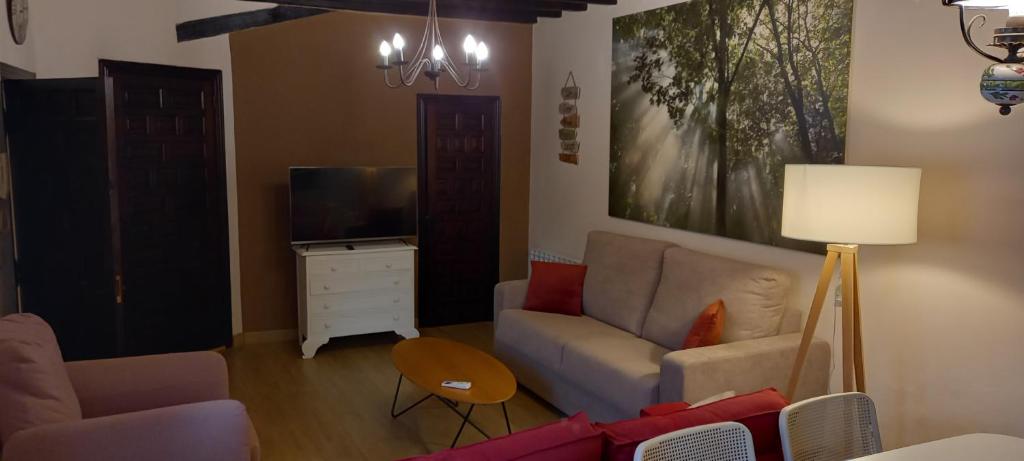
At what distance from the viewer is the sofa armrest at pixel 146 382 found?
9.30 feet

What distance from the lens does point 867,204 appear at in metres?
2.76

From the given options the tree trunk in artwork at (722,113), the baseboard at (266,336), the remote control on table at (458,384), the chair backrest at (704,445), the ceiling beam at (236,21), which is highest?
the ceiling beam at (236,21)

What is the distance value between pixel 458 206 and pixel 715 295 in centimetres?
279

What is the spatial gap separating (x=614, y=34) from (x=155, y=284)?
11.2 ft

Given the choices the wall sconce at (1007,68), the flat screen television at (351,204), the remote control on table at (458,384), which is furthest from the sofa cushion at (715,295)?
the flat screen television at (351,204)

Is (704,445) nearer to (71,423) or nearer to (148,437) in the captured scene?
(148,437)

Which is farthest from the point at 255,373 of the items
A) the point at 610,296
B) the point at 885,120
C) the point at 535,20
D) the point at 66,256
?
the point at 885,120

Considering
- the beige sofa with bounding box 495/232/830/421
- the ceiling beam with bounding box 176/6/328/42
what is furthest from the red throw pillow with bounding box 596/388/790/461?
the ceiling beam with bounding box 176/6/328/42

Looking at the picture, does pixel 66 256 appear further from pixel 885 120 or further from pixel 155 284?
pixel 885 120

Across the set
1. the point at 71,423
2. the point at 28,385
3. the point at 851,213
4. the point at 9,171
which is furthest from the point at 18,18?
the point at 851,213

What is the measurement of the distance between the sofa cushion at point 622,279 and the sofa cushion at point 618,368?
0.22m

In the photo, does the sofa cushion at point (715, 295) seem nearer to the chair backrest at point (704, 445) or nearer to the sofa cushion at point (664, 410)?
the sofa cushion at point (664, 410)

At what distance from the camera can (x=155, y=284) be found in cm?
465

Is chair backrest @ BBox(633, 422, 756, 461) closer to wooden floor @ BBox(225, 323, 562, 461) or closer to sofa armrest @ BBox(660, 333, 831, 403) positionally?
sofa armrest @ BBox(660, 333, 831, 403)
